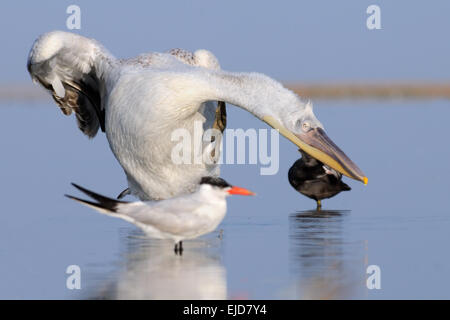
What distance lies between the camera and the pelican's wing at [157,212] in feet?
25.4

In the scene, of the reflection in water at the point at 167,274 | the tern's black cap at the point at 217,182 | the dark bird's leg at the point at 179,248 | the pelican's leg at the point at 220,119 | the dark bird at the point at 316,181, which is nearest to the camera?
the reflection in water at the point at 167,274

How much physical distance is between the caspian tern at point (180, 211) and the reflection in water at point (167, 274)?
0.76ft

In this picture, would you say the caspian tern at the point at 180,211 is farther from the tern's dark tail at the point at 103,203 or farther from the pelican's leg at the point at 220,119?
the pelican's leg at the point at 220,119

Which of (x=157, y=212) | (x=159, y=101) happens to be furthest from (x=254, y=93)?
(x=157, y=212)

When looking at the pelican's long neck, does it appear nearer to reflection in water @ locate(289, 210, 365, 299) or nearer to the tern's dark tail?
reflection in water @ locate(289, 210, 365, 299)

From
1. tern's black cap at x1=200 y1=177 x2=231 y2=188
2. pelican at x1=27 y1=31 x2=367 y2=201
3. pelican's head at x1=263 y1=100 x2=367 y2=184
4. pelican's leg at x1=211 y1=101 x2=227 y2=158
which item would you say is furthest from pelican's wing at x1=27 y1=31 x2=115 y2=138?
tern's black cap at x1=200 y1=177 x2=231 y2=188

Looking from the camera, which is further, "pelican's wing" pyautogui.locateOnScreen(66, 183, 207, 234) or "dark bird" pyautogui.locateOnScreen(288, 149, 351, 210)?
"dark bird" pyautogui.locateOnScreen(288, 149, 351, 210)

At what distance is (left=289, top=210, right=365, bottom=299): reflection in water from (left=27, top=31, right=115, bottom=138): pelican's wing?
85.4 inches

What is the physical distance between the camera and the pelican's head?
843 centimetres

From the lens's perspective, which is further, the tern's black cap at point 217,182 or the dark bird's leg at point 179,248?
the dark bird's leg at point 179,248

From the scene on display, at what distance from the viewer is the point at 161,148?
899 cm

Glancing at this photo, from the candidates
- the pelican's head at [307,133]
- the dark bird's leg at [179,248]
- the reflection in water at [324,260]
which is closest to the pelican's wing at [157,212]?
the dark bird's leg at [179,248]
